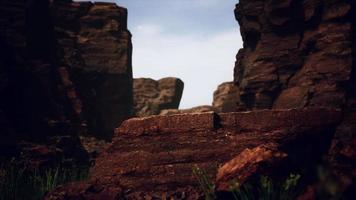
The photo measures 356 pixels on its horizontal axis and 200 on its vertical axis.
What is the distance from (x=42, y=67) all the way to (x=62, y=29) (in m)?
7.43

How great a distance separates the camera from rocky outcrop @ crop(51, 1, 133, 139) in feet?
95.0

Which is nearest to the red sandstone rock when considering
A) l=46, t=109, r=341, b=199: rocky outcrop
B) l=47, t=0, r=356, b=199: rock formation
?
l=47, t=0, r=356, b=199: rock formation

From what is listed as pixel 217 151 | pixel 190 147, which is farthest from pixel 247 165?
pixel 190 147

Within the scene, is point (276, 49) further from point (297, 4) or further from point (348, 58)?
Answer: point (348, 58)

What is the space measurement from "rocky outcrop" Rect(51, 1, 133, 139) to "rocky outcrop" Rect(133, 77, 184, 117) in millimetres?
12895

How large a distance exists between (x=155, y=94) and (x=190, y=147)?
1571 inches

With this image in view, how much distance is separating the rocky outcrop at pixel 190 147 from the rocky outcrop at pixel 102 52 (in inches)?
811

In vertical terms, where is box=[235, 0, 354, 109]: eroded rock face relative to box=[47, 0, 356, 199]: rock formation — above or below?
above

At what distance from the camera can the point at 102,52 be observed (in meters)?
31.2

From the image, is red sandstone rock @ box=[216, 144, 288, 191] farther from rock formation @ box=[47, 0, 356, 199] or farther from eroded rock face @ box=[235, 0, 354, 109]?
eroded rock face @ box=[235, 0, 354, 109]

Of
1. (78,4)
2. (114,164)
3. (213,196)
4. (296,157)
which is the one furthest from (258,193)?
(78,4)

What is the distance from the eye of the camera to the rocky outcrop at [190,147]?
23.5 feet

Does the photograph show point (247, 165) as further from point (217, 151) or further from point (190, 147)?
point (190, 147)

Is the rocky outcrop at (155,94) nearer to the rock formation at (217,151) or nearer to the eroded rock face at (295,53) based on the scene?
the eroded rock face at (295,53)
